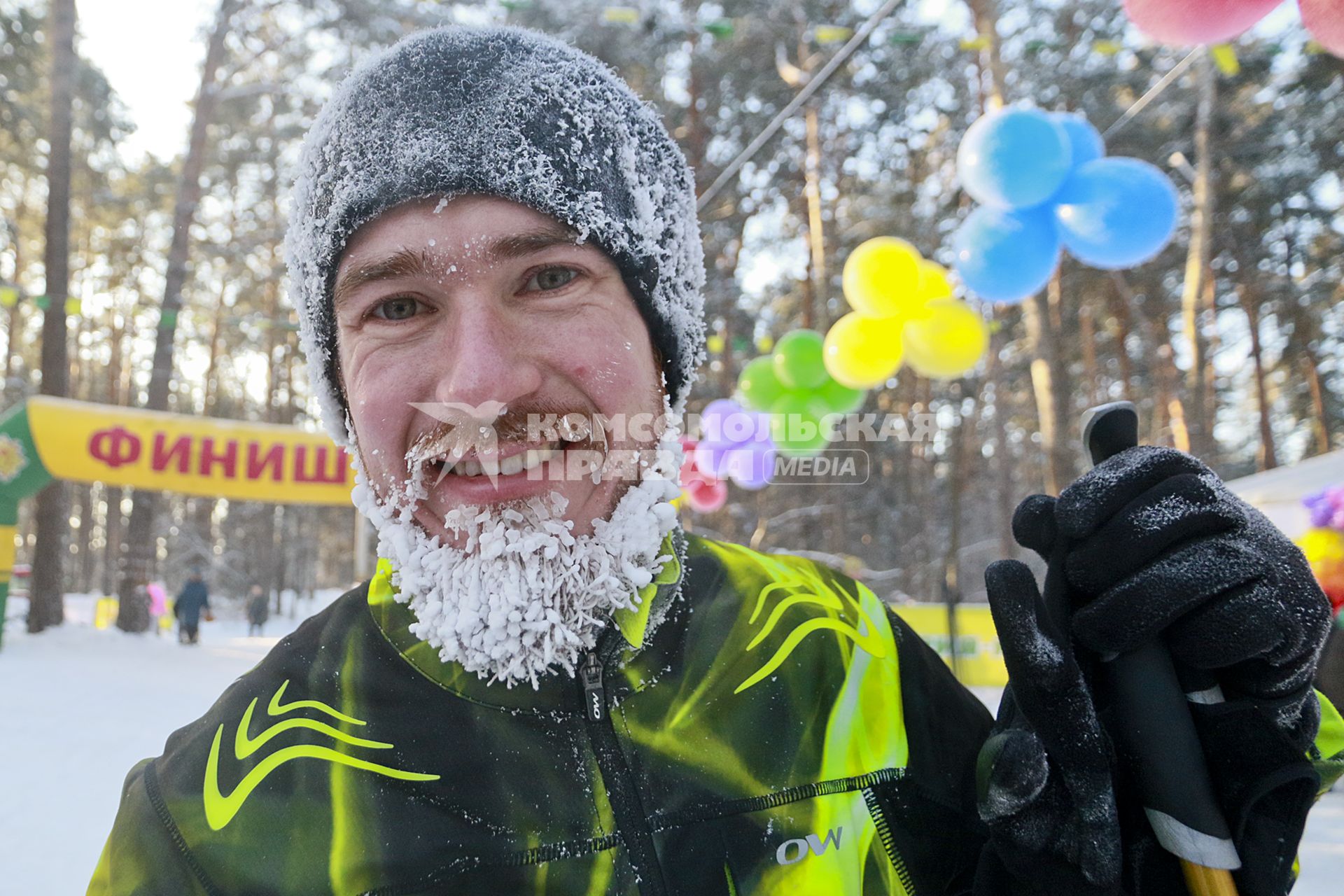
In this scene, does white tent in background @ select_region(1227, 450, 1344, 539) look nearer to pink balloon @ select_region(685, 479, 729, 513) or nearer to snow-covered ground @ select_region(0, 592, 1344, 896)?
snow-covered ground @ select_region(0, 592, 1344, 896)

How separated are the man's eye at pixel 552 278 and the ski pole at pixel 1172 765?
2.99ft

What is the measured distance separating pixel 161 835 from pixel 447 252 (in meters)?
0.86

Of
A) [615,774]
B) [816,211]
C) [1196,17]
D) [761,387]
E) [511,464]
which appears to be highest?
[816,211]

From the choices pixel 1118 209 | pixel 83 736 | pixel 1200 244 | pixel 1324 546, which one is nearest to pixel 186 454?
pixel 83 736

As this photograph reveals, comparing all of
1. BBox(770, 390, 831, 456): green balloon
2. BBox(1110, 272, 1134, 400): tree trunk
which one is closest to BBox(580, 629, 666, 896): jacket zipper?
BBox(770, 390, 831, 456): green balloon

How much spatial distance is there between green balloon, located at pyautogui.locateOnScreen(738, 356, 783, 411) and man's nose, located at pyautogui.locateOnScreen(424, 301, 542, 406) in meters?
5.79

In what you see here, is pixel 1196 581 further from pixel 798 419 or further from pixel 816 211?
pixel 816 211

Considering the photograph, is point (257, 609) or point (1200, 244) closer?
point (1200, 244)

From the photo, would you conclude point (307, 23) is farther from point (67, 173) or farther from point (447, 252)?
point (447, 252)

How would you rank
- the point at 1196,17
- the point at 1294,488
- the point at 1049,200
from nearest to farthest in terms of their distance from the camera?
the point at 1196,17 → the point at 1049,200 → the point at 1294,488

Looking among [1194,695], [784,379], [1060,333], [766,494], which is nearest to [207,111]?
[784,379]

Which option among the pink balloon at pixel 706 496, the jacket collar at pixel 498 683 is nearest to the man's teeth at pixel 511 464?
the jacket collar at pixel 498 683

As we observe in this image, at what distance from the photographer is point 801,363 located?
648 centimetres

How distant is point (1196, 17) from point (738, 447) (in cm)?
534
